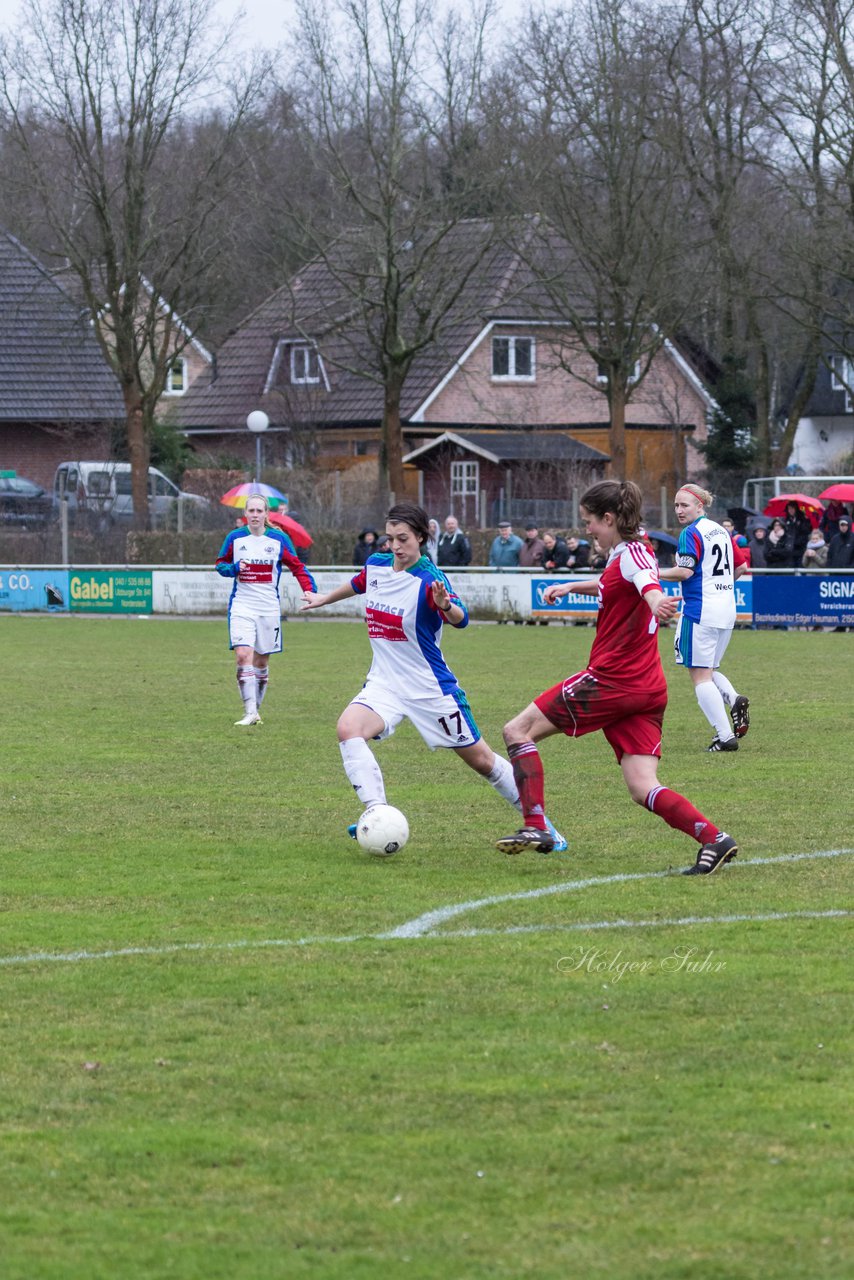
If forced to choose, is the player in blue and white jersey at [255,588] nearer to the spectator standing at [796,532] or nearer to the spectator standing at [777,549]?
the spectator standing at [777,549]

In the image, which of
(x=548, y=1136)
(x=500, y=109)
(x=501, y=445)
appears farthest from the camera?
(x=501, y=445)

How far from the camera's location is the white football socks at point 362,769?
912 centimetres

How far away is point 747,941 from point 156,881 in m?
2.92

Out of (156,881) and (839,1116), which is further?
(156,881)

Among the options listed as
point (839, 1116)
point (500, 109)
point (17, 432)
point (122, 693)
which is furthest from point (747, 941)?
point (17, 432)

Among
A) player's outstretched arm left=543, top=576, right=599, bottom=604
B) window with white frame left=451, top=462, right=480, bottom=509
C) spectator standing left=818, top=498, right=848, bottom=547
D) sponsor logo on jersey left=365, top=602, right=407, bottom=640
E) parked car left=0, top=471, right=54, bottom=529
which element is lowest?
sponsor logo on jersey left=365, top=602, right=407, bottom=640

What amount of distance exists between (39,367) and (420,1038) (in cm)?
4963

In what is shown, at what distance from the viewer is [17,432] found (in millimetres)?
53656

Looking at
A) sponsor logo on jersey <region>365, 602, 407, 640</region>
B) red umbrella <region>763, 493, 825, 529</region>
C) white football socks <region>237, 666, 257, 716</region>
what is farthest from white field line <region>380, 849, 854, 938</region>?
red umbrella <region>763, 493, 825, 529</region>

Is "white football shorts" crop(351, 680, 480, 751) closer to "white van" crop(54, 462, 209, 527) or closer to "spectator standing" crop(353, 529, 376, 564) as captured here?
"spectator standing" crop(353, 529, 376, 564)

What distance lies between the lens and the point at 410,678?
932 cm

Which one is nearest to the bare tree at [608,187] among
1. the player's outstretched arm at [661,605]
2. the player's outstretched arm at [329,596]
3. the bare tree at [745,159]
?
the bare tree at [745,159]

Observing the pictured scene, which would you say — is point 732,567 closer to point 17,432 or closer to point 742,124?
point 742,124

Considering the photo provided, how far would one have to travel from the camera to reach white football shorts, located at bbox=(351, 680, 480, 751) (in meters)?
9.24
